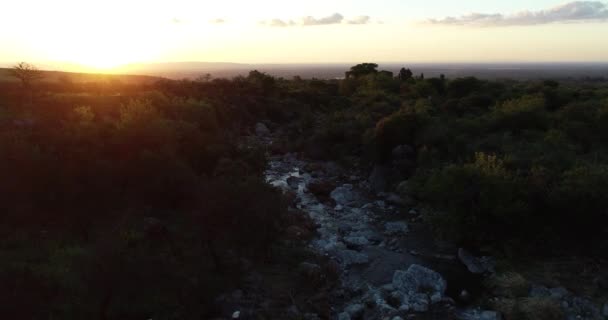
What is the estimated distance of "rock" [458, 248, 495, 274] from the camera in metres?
18.0

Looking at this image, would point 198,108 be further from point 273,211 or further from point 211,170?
point 273,211

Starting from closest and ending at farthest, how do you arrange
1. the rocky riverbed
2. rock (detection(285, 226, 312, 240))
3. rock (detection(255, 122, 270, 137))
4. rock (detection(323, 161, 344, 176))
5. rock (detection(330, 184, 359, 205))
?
the rocky riverbed < rock (detection(285, 226, 312, 240)) < rock (detection(330, 184, 359, 205)) < rock (detection(323, 161, 344, 176)) < rock (detection(255, 122, 270, 137))

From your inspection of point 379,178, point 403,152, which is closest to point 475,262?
point 379,178

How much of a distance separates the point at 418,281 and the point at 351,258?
3241 millimetres

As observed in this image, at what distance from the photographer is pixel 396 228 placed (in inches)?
886

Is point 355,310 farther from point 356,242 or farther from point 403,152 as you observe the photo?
point 403,152

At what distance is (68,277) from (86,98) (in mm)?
28331

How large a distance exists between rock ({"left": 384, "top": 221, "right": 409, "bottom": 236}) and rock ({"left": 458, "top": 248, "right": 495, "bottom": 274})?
3.39 metres

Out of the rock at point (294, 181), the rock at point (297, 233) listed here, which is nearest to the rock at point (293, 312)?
the rock at point (297, 233)

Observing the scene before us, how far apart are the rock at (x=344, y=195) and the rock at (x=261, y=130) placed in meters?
21.2

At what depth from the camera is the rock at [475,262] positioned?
18.0 metres

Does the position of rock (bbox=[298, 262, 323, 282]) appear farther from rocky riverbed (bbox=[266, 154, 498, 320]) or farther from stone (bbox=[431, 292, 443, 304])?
stone (bbox=[431, 292, 443, 304])

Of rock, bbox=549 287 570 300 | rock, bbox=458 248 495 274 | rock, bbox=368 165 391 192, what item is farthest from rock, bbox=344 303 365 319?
rock, bbox=368 165 391 192

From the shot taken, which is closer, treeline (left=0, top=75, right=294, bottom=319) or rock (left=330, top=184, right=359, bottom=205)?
treeline (left=0, top=75, right=294, bottom=319)
